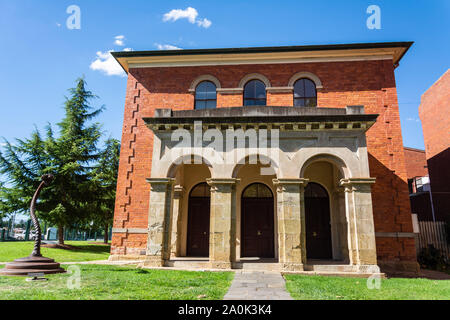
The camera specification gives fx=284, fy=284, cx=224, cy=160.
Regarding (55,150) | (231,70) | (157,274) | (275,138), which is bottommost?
(157,274)

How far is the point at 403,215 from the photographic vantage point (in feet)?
41.9

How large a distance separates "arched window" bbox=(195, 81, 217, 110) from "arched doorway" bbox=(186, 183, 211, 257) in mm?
4137

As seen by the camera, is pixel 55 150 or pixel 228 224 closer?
pixel 228 224

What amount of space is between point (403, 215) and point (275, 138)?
7192 mm

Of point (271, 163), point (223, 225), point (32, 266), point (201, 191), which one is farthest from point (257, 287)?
point (201, 191)

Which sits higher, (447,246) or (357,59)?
(357,59)

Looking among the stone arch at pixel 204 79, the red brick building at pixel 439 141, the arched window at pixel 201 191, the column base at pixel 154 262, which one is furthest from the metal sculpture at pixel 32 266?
the red brick building at pixel 439 141

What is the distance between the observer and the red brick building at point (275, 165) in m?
10.4

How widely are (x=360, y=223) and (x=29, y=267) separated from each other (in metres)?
10.8

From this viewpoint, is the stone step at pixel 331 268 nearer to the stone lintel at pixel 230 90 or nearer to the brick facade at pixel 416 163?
the stone lintel at pixel 230 90
